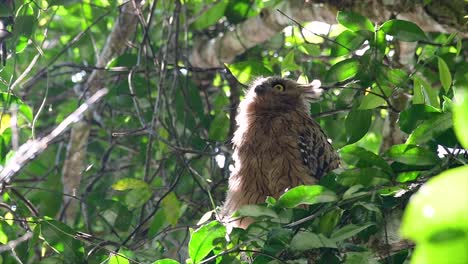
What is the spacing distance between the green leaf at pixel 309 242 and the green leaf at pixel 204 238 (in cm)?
28

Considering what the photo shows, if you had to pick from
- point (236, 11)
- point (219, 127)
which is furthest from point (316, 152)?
point (236, 11)

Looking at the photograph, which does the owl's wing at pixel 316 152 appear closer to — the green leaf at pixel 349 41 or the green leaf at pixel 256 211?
the green leaf at pixel 349 41

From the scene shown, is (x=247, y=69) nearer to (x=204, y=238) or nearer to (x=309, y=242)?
(x=204, y=238)

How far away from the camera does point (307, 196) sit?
6.97ft

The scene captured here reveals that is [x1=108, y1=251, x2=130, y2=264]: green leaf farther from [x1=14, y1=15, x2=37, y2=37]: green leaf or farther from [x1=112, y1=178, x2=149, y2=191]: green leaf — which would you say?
[x1=14, y1=15, x2=37, y2=37]: green leaf

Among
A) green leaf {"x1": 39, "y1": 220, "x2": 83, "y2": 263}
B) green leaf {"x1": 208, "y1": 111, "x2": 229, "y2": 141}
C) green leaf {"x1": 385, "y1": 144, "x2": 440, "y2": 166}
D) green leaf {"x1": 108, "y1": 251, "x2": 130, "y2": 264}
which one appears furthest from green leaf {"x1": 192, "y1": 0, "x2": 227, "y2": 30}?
green leaf {"x1": 385, "y1": 144, "x2": 440, "y2": 166}

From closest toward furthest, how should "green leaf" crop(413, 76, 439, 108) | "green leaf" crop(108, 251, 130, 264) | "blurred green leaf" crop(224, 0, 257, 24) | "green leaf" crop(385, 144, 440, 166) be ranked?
1. "green leaf" crop(385, 144, 440, 166)
2. "green leaf" crop(108, 251, 130, 264)
3. "green leaf" crop(413, 76, 439, 108)
4. "blurred green leaf" crop(224, 0, 257, 24)

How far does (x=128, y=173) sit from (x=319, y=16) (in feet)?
7.37

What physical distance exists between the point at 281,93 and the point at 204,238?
256 cm

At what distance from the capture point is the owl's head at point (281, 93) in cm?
468

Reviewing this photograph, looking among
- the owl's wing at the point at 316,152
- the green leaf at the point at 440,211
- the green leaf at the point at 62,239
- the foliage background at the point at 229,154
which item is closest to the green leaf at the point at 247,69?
the foliage background at the point at 229,154

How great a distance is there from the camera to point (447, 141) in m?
2.34

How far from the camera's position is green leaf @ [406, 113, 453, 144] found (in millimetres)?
2293

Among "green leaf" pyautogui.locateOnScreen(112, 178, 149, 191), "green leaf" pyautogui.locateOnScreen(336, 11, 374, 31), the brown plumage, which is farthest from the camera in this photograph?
the brown plumage
